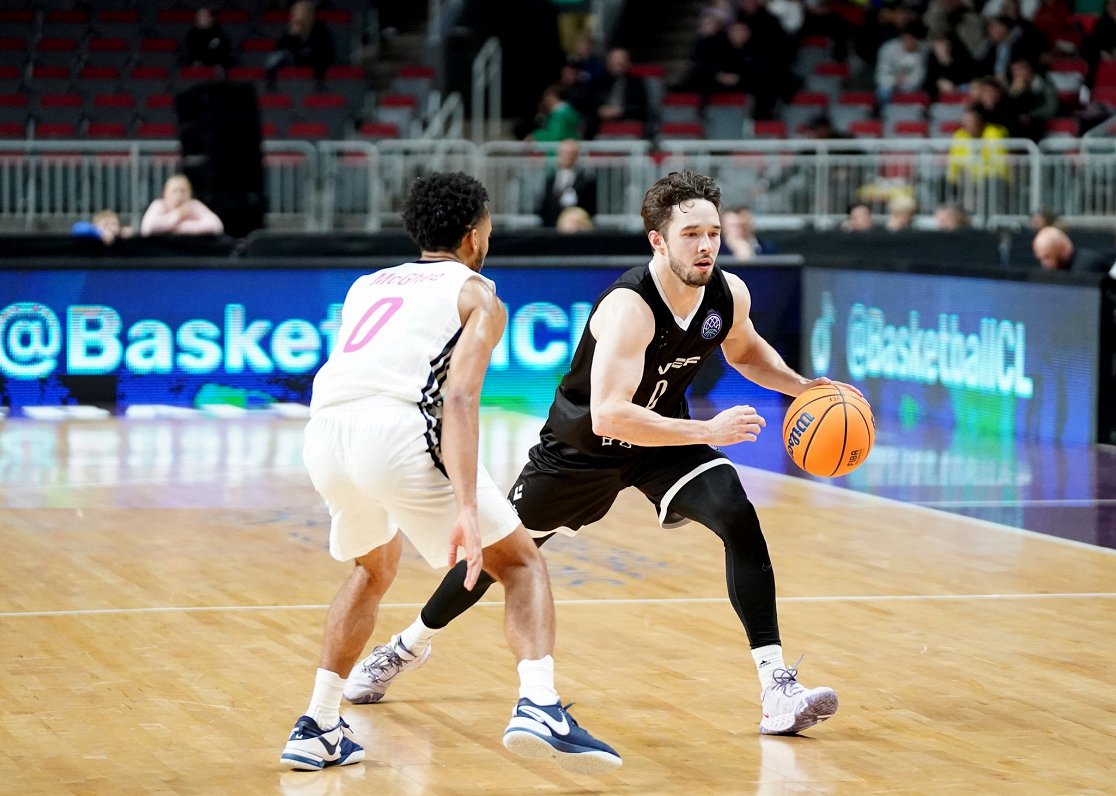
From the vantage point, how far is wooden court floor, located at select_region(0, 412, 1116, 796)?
593 centimetres

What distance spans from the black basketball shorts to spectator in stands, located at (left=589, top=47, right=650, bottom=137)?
1648cm

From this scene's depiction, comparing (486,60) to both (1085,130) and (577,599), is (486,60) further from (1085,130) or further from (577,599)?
(577,599)

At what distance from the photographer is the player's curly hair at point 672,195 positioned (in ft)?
21.1

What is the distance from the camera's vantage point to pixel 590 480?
6.79 m

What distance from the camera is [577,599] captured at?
873cm

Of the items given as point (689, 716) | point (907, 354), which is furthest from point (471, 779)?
point (907, 354)

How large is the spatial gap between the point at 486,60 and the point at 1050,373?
1307 centimetres

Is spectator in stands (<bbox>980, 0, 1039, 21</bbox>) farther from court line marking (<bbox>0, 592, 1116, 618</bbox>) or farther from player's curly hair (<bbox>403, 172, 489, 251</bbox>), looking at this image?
player's curly hair (<bbox>403, 172, 489, 251</bbox>)

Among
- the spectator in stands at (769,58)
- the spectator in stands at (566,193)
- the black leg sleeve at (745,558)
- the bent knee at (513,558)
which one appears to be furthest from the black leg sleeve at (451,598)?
the spectator in stands at (769,58)

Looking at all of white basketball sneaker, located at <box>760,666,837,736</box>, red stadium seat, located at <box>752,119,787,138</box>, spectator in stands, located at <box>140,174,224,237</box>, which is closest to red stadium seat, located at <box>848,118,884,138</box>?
red stadium seat, located at <box>752,119,787,138</box>

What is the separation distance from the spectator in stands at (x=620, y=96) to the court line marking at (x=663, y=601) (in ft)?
48.6

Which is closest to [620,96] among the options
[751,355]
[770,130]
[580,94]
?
[580,94]

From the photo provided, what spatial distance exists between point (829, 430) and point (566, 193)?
14055 millimetres

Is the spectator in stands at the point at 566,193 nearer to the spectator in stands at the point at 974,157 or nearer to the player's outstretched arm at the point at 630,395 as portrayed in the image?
the spectator in stands at the point at 974,157
